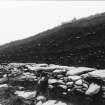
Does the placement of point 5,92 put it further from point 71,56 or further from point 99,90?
point 99,90

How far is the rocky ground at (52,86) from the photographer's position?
265 inches

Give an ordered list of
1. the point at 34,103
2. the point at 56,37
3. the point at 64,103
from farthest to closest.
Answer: the point at 56,37 < the point at 34,103 < the point at 64,103

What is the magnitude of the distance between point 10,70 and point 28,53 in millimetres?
1516

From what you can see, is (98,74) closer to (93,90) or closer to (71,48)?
(93,90)

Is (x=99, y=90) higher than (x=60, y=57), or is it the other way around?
(x=60, y=57)

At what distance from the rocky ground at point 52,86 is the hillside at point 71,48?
768 mm

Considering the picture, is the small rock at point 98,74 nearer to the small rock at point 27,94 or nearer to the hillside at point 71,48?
the hillside at point 71,48

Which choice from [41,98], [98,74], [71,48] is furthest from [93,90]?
[71,48]

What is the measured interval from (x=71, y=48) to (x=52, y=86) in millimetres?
2580

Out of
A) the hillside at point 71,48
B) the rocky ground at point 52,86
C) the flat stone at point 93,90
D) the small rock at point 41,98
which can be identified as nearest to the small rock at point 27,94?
the rocky ground at point 52,86

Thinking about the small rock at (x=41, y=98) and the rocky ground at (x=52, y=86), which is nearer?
the rocky ground at (x=52, y=86)

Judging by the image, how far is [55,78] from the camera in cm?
820

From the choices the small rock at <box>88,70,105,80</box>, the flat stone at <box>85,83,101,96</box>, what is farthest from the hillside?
the flat stone at <box>85,83,101,96</box>

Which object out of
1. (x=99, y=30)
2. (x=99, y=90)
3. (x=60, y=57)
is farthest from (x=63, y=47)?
(x=99, y=90)
